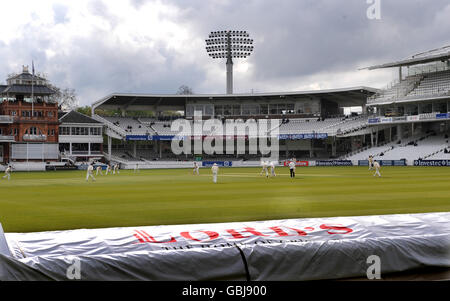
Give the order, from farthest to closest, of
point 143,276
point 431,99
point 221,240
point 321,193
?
1. point 431,99
2. point 321,193
3. point 221,240
4. point 143,276

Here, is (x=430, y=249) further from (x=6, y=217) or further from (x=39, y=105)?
(x=39, y=105)

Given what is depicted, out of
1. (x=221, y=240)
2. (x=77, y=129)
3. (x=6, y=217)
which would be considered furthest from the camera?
(x=77, y=129)

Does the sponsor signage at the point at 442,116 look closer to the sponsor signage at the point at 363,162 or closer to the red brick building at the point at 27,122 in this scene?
the sponsor signage at the point at 363,162

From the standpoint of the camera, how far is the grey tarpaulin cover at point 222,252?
747cm

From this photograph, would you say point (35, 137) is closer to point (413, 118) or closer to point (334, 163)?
point (334, 163)

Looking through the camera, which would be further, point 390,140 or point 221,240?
point 390,140

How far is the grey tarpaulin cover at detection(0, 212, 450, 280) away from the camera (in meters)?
7.47

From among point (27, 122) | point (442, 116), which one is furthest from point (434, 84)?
point (27, 122)

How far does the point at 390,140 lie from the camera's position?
71.0 m

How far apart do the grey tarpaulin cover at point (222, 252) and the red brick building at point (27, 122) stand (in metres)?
61.9

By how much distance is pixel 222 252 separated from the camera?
319 inches
